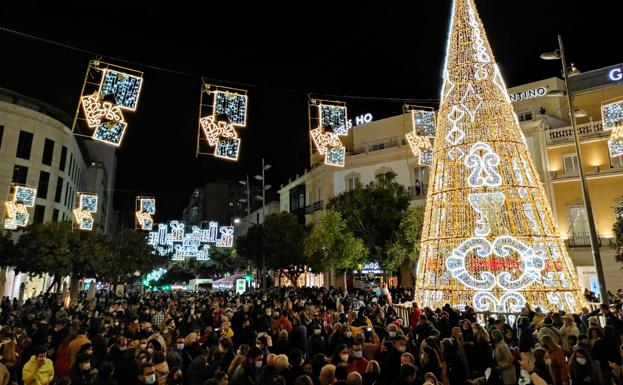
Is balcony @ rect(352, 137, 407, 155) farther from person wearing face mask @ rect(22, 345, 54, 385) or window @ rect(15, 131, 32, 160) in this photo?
person wearing face mask @ rect(22, 345, 54, 385)

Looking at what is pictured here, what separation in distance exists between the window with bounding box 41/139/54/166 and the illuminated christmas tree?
128ft

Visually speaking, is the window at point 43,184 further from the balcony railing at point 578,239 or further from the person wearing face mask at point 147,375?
the balcony railing at point 578,239

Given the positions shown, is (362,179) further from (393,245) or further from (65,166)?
(65,166)

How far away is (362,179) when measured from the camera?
41.0 m

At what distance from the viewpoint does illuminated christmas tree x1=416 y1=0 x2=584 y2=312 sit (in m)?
14.8

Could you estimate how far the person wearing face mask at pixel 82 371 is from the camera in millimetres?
7471

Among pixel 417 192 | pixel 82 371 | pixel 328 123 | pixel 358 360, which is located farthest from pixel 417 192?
pixel 82 371

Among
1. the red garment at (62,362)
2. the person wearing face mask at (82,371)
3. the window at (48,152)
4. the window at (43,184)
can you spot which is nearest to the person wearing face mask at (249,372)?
the person wearing face mask at (82,371)

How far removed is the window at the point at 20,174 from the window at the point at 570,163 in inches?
1705

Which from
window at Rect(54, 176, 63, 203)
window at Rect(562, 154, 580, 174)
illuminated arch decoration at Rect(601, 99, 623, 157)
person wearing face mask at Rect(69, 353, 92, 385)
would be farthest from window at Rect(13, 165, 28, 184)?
window at Rect(562, 154, 580, 174)

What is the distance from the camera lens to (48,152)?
4259 cm

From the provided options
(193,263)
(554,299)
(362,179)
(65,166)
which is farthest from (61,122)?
(554,299)

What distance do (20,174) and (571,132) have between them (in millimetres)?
43884

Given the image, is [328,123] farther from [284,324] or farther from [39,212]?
[39,212]
